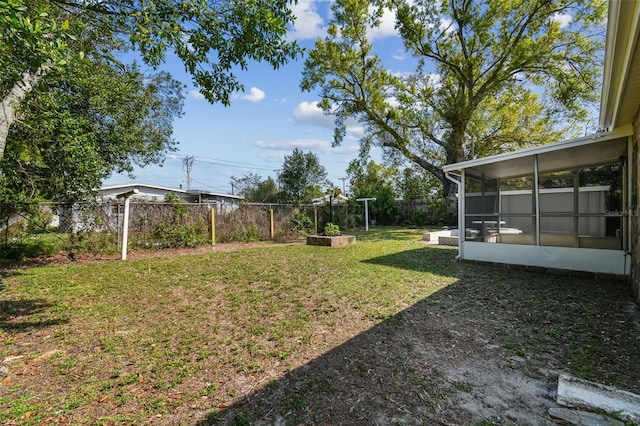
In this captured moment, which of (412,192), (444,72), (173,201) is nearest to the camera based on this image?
(173,201)

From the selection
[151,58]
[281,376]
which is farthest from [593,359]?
[151,58]

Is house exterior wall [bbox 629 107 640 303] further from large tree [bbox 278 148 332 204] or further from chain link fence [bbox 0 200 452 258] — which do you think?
large tree [bbox 278 148 332 204]

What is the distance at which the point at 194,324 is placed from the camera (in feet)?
12.5

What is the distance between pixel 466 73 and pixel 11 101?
17493mm

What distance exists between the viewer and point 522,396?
7.61 ft

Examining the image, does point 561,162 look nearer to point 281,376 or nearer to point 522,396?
point 522,396

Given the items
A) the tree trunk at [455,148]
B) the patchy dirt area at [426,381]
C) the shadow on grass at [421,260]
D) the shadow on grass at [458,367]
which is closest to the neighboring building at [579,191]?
the shadow on grass at [421,260]

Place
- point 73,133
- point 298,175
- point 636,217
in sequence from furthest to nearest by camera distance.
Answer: point 298,175
point 73,133
point 636,217

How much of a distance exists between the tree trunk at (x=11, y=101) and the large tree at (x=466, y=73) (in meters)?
14.9

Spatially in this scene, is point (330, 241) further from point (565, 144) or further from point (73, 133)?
point (73, 133)

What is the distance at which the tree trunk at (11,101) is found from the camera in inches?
126

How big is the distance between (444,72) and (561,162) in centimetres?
1165

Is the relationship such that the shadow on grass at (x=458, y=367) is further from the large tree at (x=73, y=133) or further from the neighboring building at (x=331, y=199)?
the neighboring building at (x=331, y=199)

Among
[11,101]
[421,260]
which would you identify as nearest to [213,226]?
[421,260]
